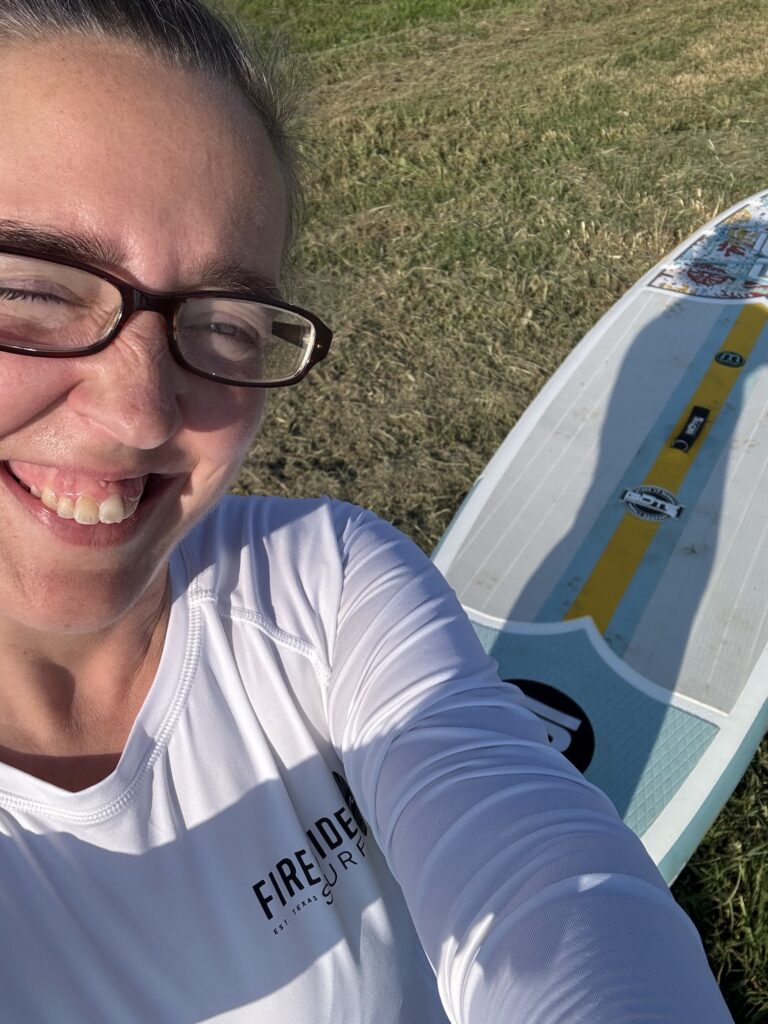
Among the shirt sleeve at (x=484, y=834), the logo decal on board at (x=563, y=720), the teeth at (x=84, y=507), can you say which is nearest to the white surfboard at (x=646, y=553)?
the logo decal on board at (x=563, y=720)

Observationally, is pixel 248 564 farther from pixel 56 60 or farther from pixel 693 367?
→ pixel 693 367

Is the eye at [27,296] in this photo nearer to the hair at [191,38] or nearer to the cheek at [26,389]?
the cheek at [26,389]

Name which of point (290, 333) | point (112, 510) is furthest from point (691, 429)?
point (112, 510)

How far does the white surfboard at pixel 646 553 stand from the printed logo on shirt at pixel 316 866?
1.31 m

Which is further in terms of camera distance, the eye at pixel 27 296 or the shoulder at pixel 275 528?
the shoulder at pixel 275 528

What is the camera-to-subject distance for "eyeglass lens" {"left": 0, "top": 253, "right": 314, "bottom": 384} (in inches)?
38.5

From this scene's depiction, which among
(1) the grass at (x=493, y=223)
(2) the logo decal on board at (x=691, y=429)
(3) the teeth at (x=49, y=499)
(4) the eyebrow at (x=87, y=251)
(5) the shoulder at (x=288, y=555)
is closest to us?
(4) the eyebrow at (x=87, y=251)

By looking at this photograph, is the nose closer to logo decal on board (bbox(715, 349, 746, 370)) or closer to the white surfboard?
the white surfboard

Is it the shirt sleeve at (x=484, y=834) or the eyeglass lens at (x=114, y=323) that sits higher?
the eyeglass lens at (x=114, y=323)

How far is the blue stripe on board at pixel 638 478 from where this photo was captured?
299 centimetres

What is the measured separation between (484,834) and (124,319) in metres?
0.74

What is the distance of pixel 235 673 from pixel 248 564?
0.18 m

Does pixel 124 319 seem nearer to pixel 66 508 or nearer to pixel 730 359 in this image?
pixel 66 508

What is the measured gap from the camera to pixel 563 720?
261cm
